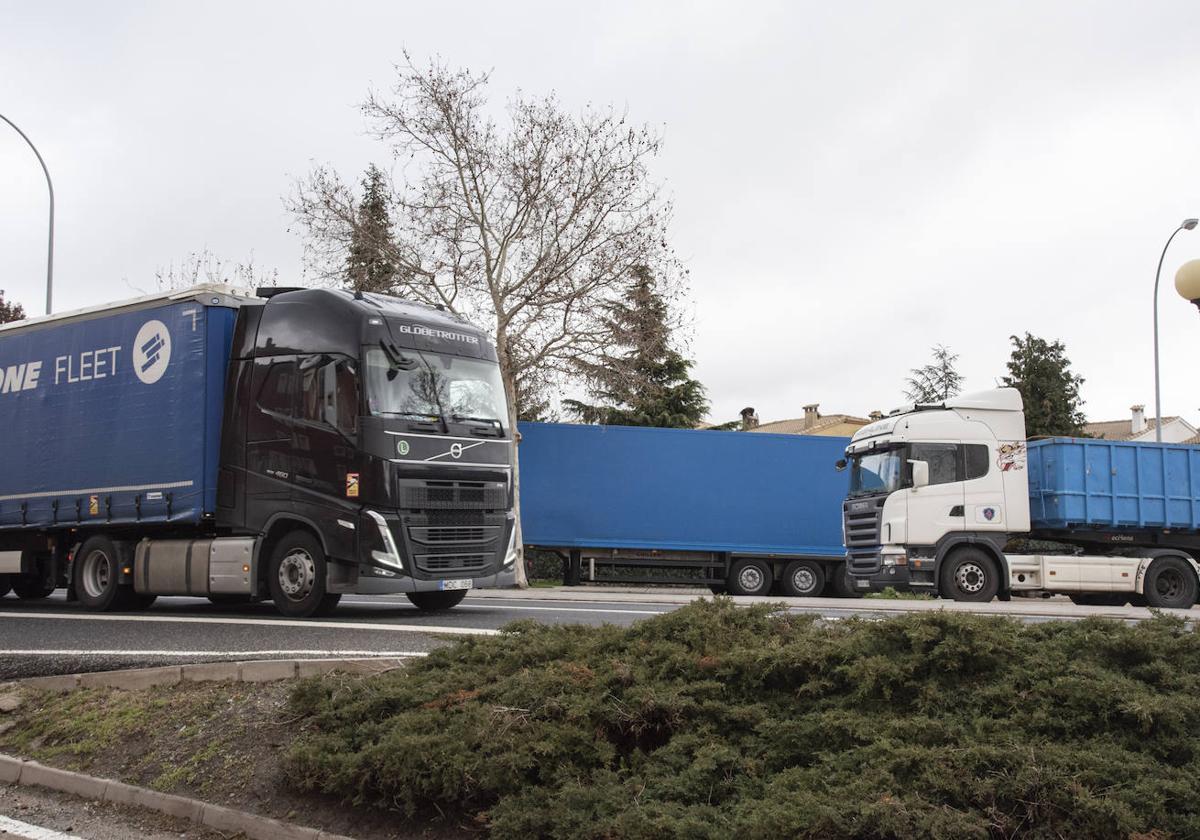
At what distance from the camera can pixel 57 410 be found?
46.5 feet

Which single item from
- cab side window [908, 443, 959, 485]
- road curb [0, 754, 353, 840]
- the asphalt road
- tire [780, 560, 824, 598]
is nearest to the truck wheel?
cab side window [908, 443, 959, 485]

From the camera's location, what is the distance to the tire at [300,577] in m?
11.4

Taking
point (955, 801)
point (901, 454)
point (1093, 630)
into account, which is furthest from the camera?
point (901, 454)

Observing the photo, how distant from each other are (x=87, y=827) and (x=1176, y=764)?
16.6 ft

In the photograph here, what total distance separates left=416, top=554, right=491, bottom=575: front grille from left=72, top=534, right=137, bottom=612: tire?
4537 millimetres

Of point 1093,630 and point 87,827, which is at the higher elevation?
point 1093,630

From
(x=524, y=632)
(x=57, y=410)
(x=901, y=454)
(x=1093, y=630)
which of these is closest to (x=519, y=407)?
(x=901, y=454)

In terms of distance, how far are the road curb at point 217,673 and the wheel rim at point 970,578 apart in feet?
40.4

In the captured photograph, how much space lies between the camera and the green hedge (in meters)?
3.75

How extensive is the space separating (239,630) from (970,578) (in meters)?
11.7

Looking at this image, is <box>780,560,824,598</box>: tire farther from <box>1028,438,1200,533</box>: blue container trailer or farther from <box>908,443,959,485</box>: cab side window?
<box>908,443,959,485</box>: cab side window

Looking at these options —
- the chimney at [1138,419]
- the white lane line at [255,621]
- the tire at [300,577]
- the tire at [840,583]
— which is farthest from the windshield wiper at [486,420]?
the chimney at [1138,419]

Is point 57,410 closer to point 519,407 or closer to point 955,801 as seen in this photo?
point 519,407

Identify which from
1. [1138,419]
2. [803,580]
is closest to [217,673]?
[803,580]
